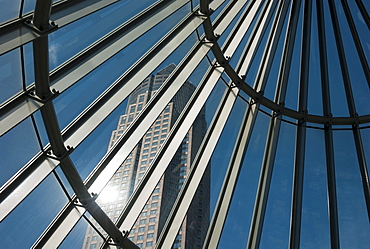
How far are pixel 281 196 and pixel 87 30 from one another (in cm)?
871

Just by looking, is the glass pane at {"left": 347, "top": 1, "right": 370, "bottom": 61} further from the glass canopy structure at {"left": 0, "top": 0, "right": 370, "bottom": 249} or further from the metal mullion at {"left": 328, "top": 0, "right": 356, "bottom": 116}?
the metal mullion at {"left": 328, "top": 0, "right": 356, "bottom": 116}

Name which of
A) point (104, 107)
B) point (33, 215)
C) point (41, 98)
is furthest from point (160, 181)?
point (41, 98)

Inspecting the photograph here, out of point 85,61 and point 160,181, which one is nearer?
point 85,61

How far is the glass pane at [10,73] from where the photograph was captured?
675 centimetres

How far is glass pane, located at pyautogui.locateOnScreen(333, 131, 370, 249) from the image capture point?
1407 centimetres

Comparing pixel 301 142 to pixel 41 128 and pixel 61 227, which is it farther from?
pixel 41 128

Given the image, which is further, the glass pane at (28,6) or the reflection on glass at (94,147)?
the reflection on glass at (94,147)

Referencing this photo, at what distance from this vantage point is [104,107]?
352 inches

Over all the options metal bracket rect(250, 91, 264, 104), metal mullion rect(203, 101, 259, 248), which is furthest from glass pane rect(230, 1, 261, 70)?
metal mullion rect(203, 101, 259, 248)

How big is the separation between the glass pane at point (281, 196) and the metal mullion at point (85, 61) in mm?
6425

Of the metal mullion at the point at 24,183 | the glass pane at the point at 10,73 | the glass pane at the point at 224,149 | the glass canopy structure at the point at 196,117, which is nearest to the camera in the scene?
the glass pane at the point at 10,73

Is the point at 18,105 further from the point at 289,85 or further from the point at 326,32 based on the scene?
the point at 326,32

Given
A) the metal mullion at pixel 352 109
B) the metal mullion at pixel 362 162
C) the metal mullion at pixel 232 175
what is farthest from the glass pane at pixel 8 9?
the metal mullion at pixel 362 162

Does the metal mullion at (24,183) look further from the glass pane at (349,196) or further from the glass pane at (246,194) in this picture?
the glass pane at (349,196)
